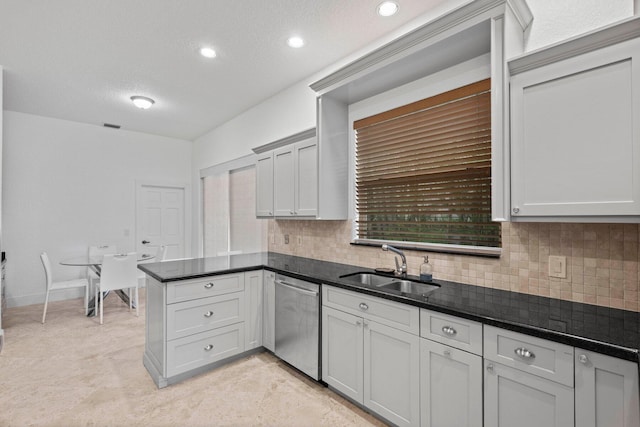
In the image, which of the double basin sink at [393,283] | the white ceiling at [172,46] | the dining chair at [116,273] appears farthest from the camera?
the dining chair at [116,273]

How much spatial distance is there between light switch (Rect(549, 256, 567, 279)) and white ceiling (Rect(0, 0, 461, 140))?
180 cm

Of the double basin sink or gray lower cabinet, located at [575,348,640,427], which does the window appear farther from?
gray lower cabinet, located at [575,348,640,427]

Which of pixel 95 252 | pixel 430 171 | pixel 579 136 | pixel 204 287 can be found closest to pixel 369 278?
pixel 430 171

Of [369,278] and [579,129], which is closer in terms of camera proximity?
[579,129]

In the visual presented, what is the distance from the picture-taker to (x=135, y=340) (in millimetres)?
3430

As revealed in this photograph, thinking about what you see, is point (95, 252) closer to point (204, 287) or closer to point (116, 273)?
point (116, 273)

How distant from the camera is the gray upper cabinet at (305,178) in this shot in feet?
9.46

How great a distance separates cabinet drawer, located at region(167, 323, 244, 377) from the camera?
8.31 ft

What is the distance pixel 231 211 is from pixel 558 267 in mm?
4400

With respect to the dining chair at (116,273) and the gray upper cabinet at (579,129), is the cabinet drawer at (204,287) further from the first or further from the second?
the gray upper cabinet at (579,129)

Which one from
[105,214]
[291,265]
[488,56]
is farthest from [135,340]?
[488,56]

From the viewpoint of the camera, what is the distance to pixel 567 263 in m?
1.75

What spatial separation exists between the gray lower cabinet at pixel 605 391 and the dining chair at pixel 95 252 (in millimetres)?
5092

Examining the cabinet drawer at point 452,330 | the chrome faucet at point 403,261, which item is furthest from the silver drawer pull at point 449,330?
the chrome faucet at point 403,261
